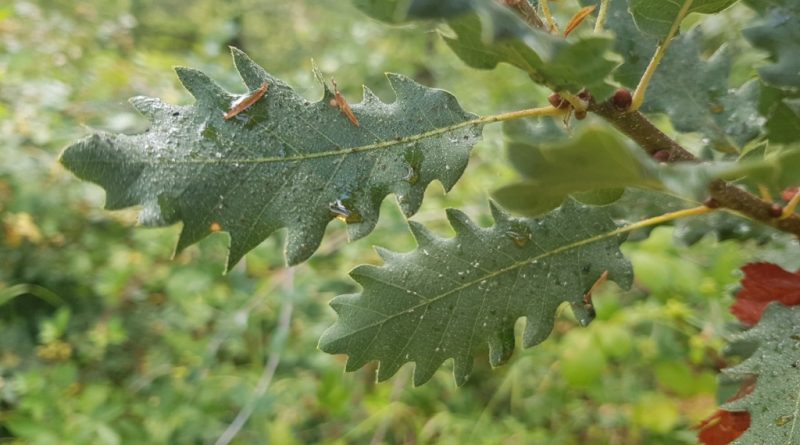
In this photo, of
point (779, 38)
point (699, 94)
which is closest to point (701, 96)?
point (699, 94)

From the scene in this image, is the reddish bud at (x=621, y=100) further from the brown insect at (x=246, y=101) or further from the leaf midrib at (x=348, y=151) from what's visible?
the brown insect at (x=246, y=101)

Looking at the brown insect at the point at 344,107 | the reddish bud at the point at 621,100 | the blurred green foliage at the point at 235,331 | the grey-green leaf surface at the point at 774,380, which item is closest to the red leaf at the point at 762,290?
the grey-green leaf surface at the point at 774,380

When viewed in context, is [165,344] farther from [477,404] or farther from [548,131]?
[548,131]

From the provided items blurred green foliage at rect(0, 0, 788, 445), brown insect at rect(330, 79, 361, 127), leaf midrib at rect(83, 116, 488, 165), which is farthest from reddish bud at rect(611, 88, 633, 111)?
blurred green foliage at rect(0, 0, 788, 445)

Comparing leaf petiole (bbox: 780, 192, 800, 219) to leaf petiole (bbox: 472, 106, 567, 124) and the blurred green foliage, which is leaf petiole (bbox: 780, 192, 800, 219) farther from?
the blurred green foliage

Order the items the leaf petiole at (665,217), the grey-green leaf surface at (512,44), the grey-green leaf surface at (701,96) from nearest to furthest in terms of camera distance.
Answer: the grey-green leaf surface at (512,44), the leaf petiole at (665,217), the grey-green leaf surface at (701,96)
